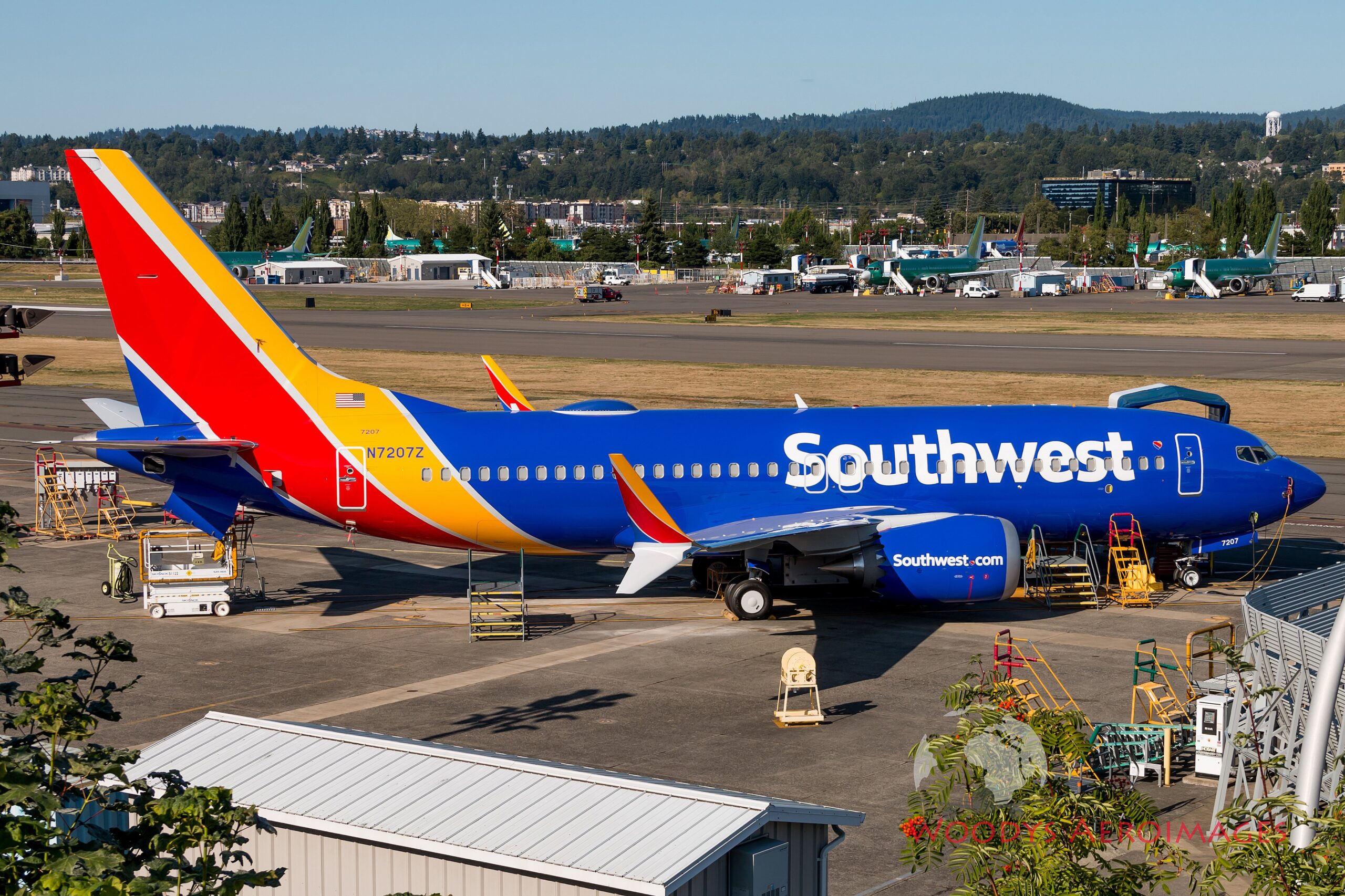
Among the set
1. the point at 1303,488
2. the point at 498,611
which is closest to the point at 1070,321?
the point at 1303,488

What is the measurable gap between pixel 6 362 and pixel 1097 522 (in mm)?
28626

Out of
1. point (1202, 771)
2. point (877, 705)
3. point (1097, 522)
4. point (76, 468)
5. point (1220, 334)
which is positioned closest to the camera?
point (1202, 771)

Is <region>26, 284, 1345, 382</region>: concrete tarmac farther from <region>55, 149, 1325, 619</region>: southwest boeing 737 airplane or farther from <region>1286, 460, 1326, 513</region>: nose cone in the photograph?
<region>55, 149, 1325, 619</region>: southwest boeing 737 airplane

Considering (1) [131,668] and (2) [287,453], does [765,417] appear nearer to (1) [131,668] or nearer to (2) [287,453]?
(2) [287,453]

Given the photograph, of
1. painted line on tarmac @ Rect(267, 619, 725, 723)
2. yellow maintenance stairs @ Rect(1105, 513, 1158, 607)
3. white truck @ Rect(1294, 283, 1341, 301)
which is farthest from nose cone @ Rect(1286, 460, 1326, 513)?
white truck @ Rect(1294, 283, 1341, 301)

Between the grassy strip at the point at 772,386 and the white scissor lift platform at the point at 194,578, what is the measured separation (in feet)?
127

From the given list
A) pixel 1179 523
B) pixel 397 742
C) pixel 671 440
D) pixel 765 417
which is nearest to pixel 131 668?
pixel 671 440

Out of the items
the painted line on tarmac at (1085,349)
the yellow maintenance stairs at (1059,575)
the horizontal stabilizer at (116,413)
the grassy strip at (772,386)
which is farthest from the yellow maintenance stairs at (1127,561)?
the painted line on tarmac at (1085,349)

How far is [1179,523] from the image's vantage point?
4009 centimetres

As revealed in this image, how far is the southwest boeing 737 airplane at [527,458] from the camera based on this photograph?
3659cm

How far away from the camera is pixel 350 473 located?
37.2m

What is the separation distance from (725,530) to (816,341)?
8535cm

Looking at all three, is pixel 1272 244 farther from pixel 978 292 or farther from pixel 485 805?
pixel 485 805

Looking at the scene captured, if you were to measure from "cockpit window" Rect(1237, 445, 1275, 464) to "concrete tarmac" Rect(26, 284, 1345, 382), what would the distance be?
51.8 metres
